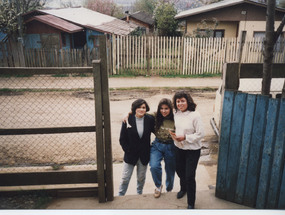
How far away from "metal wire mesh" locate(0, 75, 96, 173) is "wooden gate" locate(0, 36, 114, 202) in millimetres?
1308

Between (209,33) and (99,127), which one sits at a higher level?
(209,33)

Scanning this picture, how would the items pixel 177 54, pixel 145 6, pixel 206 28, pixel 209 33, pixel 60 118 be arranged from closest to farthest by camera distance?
1. pixel 60 118
2. pixel 177 54
3. pixel 209 33
4. pixel 206 28
5. pixel 145 6

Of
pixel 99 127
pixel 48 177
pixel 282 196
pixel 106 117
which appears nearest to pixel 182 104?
pixel 106 117

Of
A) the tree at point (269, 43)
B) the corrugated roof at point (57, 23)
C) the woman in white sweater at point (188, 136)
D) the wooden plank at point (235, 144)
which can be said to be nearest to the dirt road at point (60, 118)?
the woman in white sweater at point (188, 136)

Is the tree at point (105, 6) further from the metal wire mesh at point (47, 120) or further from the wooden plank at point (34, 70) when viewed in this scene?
the wooden plank at point (34, 70)

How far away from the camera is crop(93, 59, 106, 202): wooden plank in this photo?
2803mm

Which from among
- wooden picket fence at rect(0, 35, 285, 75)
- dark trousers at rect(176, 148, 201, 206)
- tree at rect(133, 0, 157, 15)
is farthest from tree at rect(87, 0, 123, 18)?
dark trousers at rect(176, 148, 201, 206)

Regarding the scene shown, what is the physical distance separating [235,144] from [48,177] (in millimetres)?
2343

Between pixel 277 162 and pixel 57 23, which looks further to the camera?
pixel 57 23

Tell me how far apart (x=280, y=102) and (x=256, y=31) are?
16.0 m

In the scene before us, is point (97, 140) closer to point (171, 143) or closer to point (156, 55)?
point (171, 143)

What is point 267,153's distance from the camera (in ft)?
9.18

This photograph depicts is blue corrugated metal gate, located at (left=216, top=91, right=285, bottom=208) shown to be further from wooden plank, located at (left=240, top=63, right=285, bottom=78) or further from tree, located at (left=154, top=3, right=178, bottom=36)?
tree, located at (left=154, top=3, right=178, bottom=36)

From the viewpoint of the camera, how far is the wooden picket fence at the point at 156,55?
1239cm
